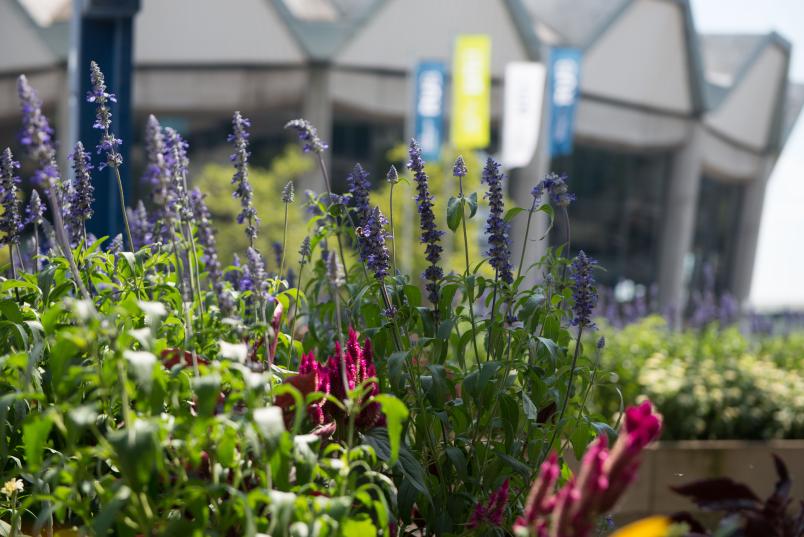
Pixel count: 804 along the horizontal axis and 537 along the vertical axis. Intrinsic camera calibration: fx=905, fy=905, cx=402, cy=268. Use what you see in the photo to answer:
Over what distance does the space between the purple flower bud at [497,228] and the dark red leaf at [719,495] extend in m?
0.73

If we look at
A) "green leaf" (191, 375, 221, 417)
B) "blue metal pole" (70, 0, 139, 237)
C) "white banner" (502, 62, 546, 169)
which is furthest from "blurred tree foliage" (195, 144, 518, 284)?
"green leaf" (191, 375, 221, 417)

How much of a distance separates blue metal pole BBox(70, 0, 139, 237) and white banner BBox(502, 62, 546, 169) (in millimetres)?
13190

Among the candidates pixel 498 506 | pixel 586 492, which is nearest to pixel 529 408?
pixel 498 506

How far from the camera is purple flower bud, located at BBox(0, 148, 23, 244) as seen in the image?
2160 mm

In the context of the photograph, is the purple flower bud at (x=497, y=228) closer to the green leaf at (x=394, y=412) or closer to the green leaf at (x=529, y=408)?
the green leaf at (x=529, y=408)

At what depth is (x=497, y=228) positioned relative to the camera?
7.09 feet

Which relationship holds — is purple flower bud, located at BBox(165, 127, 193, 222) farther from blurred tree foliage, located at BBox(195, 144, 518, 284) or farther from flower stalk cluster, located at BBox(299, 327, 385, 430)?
blurred tree foliage, located at BBox(195, 144, 518, 284)

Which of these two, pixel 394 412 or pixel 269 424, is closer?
pixel 269 424

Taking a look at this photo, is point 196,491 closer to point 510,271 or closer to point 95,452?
point 95,452

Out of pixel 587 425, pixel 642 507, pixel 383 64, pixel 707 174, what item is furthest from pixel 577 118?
pixel 587 425

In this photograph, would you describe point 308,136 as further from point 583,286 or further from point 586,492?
point 586,492

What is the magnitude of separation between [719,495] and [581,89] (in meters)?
27.9

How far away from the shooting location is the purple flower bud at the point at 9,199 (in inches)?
85.0

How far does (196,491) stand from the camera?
59.3 inches
